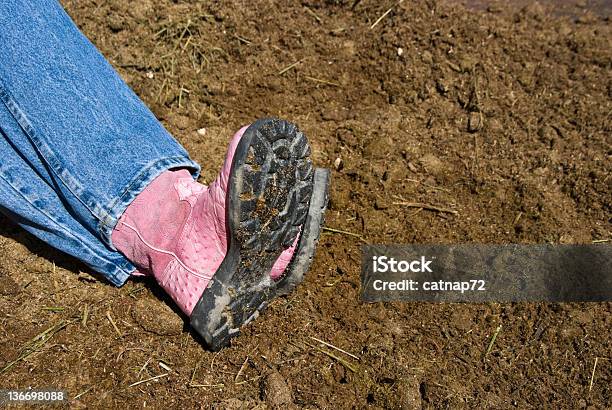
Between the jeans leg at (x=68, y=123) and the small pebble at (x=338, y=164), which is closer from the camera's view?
the jeans leg at (x=68, y=123)

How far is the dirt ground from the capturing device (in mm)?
1621

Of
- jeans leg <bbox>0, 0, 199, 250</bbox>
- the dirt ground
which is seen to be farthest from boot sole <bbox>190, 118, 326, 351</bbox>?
jeans leg <bbox>0, 0, 199, 250</bbox>

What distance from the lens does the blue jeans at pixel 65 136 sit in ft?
4.68

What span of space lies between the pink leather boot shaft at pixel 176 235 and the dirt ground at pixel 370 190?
0.21 metres

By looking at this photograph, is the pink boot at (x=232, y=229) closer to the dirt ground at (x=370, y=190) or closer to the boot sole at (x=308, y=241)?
the boot sole at (x=308, y=241)

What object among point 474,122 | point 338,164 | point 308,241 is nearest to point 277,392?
point 308,241

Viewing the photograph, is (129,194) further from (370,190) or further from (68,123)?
(370,190)

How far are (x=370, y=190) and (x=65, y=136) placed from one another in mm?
876

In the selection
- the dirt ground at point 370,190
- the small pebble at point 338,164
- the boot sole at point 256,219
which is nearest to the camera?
the boot sole at point 256,219

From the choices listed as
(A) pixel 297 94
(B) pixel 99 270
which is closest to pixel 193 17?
(A) pixel 297 94

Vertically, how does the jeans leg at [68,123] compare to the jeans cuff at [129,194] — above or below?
above

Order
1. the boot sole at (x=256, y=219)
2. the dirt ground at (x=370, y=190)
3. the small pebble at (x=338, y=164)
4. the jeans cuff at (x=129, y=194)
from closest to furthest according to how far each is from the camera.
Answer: the boot sole at (x=256, y=219)
the jeans cuff at (x=129, y=194)
the dirt ground at (x=370, y=190)
the small pebble at (x=338, y=164)

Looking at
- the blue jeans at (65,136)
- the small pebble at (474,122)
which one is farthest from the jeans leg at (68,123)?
the small pebble at (474,122)

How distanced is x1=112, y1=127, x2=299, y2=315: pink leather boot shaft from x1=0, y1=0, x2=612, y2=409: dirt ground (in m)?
0.21
